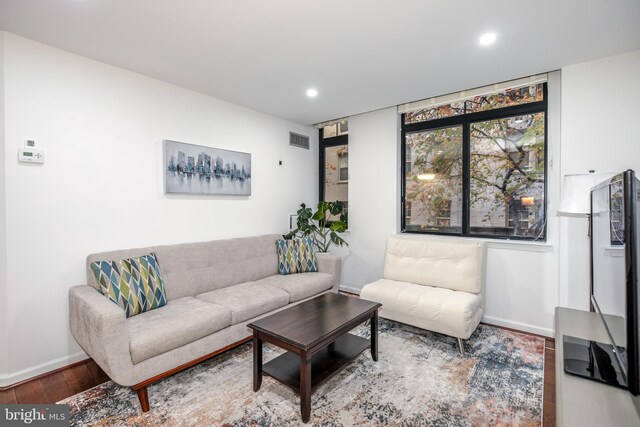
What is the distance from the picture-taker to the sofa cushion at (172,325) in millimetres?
1960

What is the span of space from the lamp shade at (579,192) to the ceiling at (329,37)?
1.03 meters

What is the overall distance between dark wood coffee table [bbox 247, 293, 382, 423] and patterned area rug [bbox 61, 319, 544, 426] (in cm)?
17

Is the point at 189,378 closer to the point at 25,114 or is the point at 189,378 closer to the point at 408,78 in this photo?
the point at 25,114

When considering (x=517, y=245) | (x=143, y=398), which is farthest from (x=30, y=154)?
(x=517, y=245)

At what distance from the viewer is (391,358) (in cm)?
255

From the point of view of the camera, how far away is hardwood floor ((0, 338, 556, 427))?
2.04 meters

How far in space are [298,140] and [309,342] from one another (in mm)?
3322

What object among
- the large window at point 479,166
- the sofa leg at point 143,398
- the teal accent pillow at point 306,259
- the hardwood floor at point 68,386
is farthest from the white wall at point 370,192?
the sofa leg at point 143,398

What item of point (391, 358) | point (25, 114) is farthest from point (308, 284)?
point (25, 114)

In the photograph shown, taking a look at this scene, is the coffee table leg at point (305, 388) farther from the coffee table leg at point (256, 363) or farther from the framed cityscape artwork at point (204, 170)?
the framed cityscape artwork at point (204, 170)

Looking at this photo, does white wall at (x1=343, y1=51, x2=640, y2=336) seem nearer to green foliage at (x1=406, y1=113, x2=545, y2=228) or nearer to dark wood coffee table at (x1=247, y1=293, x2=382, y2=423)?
green foliage at (x1=406, y1=113, x2=545, y2=228)

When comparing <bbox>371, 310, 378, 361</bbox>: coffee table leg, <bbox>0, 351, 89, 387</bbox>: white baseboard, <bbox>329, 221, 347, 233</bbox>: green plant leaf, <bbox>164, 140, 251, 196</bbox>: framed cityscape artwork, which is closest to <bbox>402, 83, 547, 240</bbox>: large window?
<bbox>329, 221, 347, 233</bbox>: green plant leaf

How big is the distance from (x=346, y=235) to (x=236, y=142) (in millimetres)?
1975

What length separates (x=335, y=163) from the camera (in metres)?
4.82
